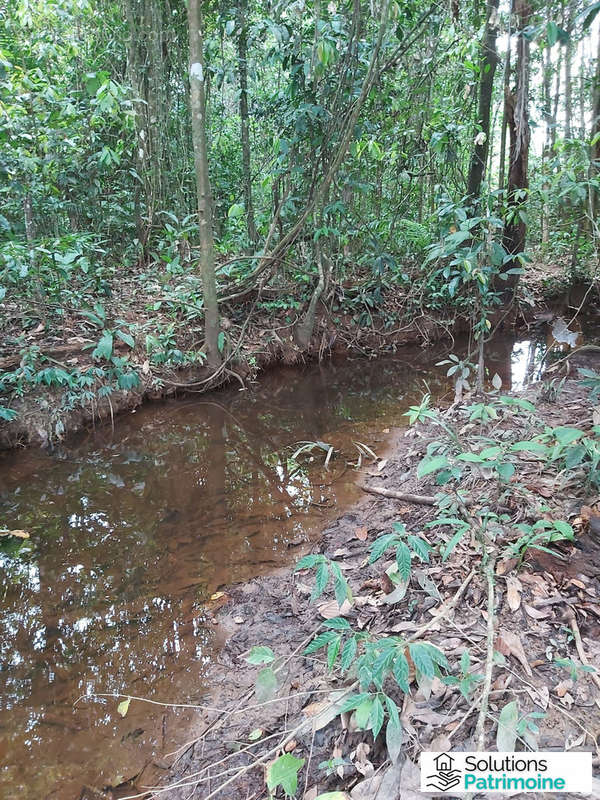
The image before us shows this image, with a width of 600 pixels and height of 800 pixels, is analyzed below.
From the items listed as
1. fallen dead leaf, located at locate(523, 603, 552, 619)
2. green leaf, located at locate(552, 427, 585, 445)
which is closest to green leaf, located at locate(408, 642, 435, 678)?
fallen dead leaf, located at locate(523, 603, 552, 619)

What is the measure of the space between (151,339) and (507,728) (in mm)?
5065

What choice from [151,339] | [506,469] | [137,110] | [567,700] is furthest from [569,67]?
[567,700]

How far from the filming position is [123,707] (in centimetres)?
215

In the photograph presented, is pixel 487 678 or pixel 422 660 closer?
pixel 422 660

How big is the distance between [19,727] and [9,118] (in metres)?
5.36

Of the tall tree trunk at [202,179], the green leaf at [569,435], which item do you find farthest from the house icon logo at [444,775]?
the tall tree trunk at [202,179]

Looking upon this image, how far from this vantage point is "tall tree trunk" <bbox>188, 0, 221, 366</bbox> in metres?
4.87

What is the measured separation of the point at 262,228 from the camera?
7.07m

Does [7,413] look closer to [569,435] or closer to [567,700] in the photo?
[569,435]

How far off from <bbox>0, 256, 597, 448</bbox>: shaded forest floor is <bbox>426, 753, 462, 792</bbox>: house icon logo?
177 inches

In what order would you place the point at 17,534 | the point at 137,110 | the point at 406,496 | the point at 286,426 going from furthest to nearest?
the point at 137,110 < the point at 286,426 < the point at 17,534 < the point at 406,496

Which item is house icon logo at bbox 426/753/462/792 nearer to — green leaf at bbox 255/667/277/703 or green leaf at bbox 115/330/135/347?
green leaf at bbox 255/667/277/703

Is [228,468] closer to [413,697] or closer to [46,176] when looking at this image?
[413,697]

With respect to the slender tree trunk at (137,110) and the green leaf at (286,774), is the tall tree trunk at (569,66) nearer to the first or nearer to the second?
the green leaf at (286,774)
